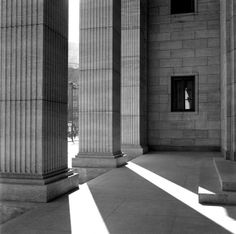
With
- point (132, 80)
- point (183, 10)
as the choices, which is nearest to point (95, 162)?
point (132, 80)

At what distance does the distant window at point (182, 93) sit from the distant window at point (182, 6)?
3.99 metres

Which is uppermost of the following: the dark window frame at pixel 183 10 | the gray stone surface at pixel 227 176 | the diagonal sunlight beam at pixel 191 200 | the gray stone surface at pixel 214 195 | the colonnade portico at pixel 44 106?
the dark window frame at pixel 183 10

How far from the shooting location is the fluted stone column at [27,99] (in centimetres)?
748

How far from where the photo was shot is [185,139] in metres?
19.4

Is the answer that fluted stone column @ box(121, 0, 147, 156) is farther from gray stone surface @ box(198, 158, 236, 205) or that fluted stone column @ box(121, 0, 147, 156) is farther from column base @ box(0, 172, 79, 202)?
column base @ box(0, 172, 79, 202)

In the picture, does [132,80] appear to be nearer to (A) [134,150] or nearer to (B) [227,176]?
(A) [134,150]

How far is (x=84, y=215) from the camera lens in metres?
6.23

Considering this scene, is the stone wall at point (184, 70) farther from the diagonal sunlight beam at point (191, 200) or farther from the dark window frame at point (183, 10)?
the diagonal sunlight beam at point (191, 200)

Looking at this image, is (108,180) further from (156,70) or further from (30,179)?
(156,70)

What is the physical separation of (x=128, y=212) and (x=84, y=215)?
2.81 feet

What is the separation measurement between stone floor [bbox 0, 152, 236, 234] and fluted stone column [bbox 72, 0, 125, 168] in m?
3.10

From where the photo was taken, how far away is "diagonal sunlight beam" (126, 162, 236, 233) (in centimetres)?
586

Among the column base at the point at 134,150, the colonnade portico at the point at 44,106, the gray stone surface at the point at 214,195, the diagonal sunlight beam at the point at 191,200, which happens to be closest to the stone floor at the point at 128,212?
the diagonal sunlight beam at the point at 191,200

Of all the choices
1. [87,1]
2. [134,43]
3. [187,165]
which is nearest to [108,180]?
[187,165]
